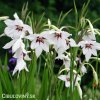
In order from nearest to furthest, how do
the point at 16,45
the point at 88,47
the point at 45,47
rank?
the point at 16,45, the point at 45,47, the point at 88,47

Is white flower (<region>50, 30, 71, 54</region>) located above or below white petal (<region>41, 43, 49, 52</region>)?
above

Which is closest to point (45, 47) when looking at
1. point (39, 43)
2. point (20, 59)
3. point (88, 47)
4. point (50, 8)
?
point (39, 43)

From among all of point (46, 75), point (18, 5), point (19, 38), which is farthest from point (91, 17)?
point (19, 38)

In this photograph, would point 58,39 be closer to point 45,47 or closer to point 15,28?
point 45,47

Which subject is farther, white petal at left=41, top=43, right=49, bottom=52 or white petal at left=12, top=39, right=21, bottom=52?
white petal at left=41, top=43, right=49, bottom=52

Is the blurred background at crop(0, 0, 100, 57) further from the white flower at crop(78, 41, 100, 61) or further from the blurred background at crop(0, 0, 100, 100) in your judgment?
the white flower at crop(78, 41, 100, 61)

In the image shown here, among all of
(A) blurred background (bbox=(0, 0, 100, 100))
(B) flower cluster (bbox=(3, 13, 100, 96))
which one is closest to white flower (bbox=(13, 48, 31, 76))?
(B) flower cluster (bbox=(3, 13, 100, 96))

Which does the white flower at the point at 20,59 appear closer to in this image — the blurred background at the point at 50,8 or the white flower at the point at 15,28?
the white flower at the point at 15,28

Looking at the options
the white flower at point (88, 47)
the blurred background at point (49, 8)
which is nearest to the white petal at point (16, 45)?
the white flower at point (88, 47)

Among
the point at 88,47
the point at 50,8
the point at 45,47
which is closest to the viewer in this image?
the point at 45,47
